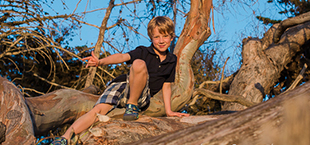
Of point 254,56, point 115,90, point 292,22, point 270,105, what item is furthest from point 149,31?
point 292,22

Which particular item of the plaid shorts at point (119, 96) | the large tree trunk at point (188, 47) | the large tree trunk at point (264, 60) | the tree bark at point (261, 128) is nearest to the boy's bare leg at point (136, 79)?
the plaid shorts at point (119, 96)

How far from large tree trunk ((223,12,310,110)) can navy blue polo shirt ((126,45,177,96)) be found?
89.6 inches

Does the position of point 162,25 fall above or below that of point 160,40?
above

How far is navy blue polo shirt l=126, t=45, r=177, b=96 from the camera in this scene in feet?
9.54

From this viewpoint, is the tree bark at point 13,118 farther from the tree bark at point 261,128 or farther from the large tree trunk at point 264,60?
the large tree trunk at point 264,60

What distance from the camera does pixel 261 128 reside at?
604mm

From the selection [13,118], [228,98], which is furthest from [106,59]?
[228,98]

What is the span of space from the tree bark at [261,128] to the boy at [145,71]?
169 centimetres

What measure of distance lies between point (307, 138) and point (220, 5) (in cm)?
459

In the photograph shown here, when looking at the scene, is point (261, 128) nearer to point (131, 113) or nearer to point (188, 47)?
point (131, 113)

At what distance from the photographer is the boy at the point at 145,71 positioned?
2395 millimetres

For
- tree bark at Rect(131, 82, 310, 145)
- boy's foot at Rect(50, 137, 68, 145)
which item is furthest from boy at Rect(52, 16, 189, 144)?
tree bark at Rect(131, 82, 310, 145)

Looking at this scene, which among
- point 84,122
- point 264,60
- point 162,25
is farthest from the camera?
point 264,60

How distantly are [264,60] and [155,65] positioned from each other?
3.33 metres
